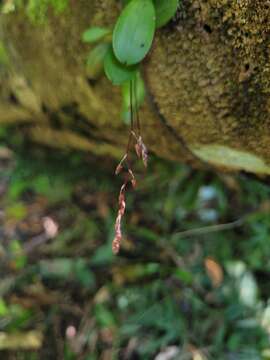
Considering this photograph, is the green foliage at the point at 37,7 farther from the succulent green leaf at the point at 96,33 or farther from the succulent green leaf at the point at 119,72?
the succulent green leaf at the point at 119,72

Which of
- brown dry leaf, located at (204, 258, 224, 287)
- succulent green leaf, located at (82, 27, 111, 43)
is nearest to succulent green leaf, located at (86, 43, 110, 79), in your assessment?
succulent green leaf, located at (82, 27, 111, 43)

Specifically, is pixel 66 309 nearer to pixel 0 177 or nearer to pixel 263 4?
pixel 0 177

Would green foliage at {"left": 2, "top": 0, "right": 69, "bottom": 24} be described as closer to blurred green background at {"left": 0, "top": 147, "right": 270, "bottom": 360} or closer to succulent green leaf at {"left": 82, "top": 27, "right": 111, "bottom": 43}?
succulent green leaf at {"left": 82, "top": 27, "right": 111, "bottom": 43}

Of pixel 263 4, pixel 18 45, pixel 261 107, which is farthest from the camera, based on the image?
pixel 18 45

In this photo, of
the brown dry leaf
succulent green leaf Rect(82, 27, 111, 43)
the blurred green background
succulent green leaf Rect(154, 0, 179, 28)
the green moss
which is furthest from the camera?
the brown dry leaf

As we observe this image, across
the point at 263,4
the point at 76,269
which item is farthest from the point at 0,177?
the point at 263,4

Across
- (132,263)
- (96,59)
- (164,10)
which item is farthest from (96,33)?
(132,263)

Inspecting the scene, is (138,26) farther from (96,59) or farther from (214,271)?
(214,271)
